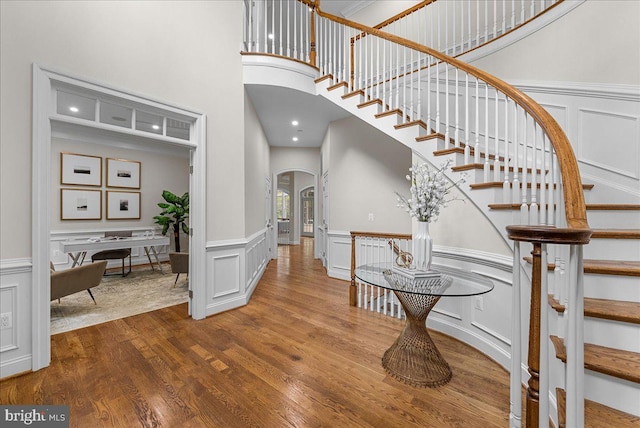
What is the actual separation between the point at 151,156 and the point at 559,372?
7366mm

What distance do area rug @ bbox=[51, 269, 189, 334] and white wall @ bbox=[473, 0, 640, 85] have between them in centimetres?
514

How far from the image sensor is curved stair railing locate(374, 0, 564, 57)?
309 centimetres

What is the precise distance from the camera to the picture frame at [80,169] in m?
4.92

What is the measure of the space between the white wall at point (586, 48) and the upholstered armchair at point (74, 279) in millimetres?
5450

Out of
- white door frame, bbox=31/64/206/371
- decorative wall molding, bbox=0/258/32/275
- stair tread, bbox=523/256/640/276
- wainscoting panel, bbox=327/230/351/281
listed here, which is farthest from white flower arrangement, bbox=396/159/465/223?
decorative wall molding, bbox=0/258/32/275

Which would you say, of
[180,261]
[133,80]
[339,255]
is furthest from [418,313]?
[180,261]

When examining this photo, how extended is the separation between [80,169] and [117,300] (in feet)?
10.4

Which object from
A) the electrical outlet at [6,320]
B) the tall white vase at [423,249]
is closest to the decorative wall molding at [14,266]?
the electrical outlet at [6,320]

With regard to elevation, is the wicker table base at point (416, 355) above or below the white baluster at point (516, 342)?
below

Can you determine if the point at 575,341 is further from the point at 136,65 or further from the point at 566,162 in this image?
the point at 136,65

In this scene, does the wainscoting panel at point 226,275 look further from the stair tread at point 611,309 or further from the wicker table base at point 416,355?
the stair tread at point 611,309

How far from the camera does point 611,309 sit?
1288 mm

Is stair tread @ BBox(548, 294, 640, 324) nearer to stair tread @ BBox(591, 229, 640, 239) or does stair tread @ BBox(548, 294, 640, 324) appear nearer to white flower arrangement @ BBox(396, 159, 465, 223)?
stair tread @ BBox(591, 229, 640, 239)

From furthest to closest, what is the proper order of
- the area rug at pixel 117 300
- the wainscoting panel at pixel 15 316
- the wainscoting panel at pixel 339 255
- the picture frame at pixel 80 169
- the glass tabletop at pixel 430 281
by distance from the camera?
the picture frame at pixel 80 169 → the wainscoting panel at pixel 339 255 → the area rug at pixel 117 300 → the wainscoting panel at pixel 15 316 → the glass tabletop at pixel 430 281
